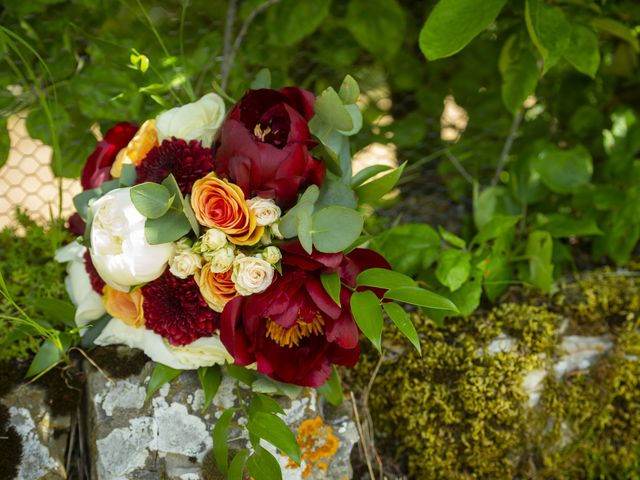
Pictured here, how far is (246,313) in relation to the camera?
2.35 ft

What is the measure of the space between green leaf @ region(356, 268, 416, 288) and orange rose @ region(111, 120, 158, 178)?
0.97ft

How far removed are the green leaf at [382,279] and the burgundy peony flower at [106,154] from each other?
343mm

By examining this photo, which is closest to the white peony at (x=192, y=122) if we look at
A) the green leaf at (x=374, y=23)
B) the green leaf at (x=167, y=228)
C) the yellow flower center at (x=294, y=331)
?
the green leaf at (x=167, y=228)

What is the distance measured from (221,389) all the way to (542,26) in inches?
24.2

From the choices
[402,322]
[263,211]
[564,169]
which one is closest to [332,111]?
[263,211]

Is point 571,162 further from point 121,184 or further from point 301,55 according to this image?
point 121,184

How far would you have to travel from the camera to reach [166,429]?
81 centimetres

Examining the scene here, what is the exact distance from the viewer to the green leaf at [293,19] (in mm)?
1108

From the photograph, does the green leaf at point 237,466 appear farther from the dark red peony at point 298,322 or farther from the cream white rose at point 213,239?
the cream white rose at point 213,239

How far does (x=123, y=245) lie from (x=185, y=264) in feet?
0.23

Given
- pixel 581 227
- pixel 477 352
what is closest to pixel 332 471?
pixel 477 352

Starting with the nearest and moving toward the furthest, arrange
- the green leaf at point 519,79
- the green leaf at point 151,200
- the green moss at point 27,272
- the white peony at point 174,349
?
the green leaf at point 151,200, the white peony at point 174,349, the green moss at point 27,272, the green leaf at point 519,79

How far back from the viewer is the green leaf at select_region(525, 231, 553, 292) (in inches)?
38.6

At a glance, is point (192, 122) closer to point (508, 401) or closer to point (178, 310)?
point (178, 310)
